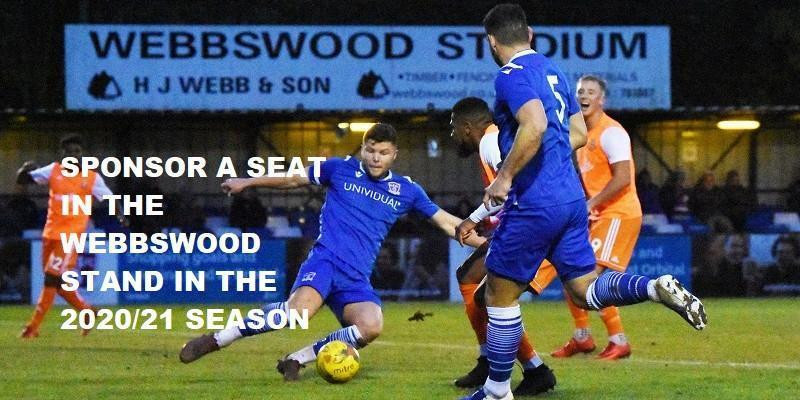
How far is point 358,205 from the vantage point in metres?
10.6

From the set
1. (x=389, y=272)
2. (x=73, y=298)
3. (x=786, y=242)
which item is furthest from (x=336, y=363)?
(x=786, y=242)

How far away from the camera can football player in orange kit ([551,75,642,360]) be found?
39.2 ft

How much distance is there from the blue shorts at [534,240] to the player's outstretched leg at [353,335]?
2003 mm

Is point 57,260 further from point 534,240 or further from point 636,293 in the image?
point 636,293

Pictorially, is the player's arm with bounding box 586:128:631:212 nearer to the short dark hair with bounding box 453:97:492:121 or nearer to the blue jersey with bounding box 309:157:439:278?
the blue jersey with bounding box 309:157:439:278

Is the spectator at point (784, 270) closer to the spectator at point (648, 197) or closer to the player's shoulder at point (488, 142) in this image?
the spectator at point (648, 197)

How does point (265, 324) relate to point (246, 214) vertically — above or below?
below

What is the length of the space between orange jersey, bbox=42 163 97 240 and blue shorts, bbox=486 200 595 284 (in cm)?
807

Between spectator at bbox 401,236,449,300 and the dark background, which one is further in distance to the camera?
the dark background

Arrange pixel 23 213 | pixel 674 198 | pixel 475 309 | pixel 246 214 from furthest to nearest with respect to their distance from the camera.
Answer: pixel 674 198 < pixel 23 213 < pixel 246 214 < pixel 475 309

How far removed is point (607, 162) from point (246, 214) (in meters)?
13.5

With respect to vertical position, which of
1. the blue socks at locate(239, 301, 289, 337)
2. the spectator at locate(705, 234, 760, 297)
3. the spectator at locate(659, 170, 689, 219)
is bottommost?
the spectator at locate(705, 234, 760, 297)

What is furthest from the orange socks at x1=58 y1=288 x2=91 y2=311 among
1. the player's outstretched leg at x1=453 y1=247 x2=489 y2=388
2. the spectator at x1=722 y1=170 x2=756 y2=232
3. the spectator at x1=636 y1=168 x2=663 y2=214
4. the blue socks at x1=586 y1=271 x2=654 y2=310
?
the spectator at x1=722 y1=170 x2=756 y2=232

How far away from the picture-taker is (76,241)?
15.6 meters
